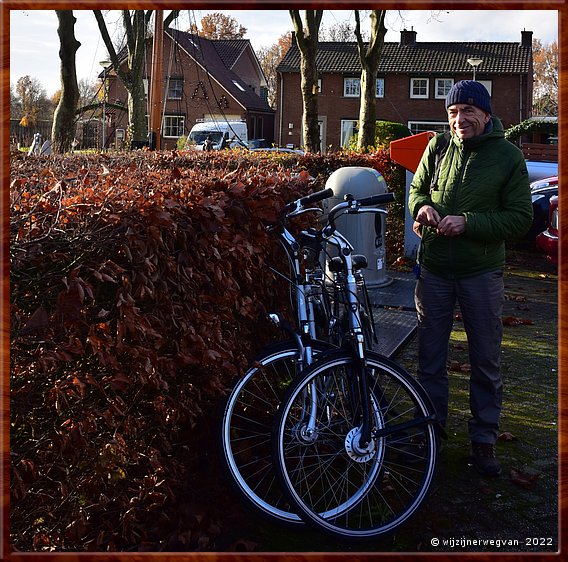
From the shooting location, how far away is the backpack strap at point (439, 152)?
460 centimetres

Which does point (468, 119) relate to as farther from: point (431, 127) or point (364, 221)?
point (431, 127)

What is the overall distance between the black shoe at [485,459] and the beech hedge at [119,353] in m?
1.43

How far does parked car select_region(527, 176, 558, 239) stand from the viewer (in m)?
10.2

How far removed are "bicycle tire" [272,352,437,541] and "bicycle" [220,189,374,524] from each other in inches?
7.9

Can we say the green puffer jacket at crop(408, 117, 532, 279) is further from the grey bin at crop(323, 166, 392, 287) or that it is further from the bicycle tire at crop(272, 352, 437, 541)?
the grey bin at crop(323, 166, 392, 287)

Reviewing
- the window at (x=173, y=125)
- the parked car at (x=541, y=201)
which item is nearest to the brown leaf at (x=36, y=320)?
the parked car at (x=541, y=201)

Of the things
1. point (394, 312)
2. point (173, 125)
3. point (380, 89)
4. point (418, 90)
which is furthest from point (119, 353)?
point (380, 89)

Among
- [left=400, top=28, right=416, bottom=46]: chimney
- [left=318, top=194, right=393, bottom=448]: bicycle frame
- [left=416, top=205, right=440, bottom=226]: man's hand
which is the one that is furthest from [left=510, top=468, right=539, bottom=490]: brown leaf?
[left=400, top=28, right=416, bottom=46]: chimney

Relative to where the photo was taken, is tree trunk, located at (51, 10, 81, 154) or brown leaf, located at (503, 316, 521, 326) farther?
tree trunk, located at (51, 10, 81, 154)

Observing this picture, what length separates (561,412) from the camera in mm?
2807

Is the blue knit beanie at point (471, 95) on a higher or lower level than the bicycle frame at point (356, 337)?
higher

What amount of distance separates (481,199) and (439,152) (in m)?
0.43

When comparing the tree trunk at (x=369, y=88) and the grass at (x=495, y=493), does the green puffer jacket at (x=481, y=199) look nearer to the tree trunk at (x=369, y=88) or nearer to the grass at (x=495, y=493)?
the grass at (x=495, y=493)

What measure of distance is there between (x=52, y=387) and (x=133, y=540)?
852 mm
